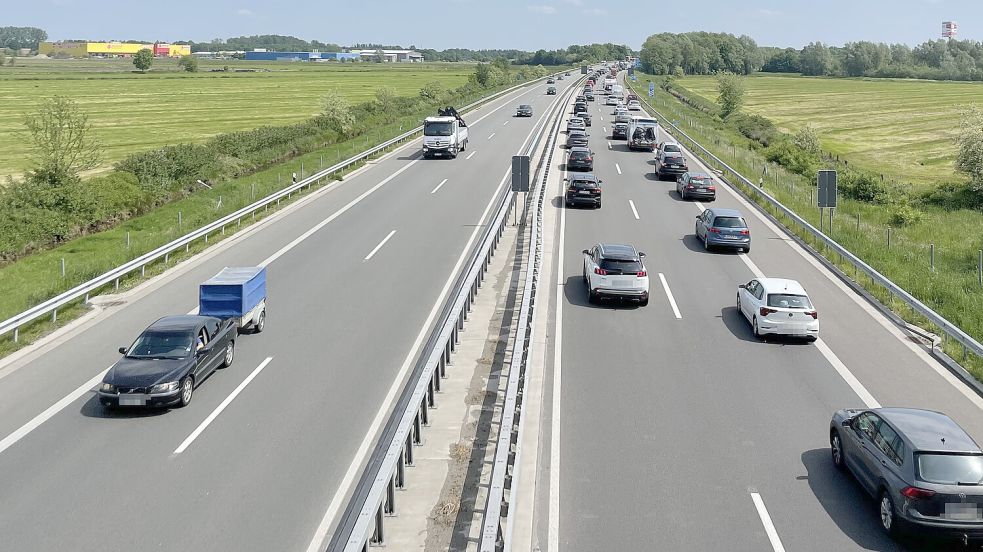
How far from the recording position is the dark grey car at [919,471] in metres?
9.88

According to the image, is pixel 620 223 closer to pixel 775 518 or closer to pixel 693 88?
pixel 775 518

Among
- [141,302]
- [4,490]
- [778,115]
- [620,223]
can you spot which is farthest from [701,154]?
[778,115]

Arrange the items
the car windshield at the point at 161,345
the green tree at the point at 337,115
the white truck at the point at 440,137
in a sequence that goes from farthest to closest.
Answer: the green tree at the point at 337,115 < the white truck at the point at 440,137 < the car windshield at the point at 161,345

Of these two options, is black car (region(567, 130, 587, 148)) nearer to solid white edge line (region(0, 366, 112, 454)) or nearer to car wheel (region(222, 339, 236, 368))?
car wheel (region(222, 339, 236, 368))

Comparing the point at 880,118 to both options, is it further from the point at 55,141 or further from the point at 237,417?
the point at 237,417

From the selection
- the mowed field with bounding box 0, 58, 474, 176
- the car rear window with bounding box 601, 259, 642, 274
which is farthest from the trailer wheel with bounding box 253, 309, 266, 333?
the mowed field with bounding box 0, 58, 474, 176

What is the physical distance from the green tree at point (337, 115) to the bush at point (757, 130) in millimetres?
36731

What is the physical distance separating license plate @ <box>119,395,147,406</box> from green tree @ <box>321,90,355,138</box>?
4656 cm

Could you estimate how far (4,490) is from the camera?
36.9 ft

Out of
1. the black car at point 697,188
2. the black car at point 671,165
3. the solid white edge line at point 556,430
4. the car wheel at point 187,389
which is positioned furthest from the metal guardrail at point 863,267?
the car wheel at point 187,389

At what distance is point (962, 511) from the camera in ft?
32.4

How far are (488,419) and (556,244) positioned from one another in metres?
14.7

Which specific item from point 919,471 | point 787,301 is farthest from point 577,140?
point 919,471

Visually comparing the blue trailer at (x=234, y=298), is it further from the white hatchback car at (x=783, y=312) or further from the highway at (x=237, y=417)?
the white hatchback car at (x=783, y=312)
